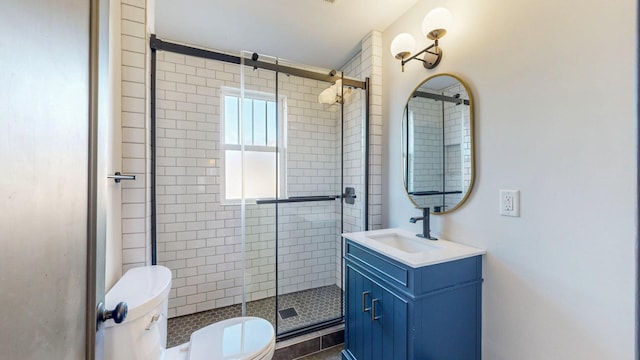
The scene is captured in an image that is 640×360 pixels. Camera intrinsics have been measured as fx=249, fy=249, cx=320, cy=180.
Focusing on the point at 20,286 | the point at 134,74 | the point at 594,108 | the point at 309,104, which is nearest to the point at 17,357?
the point at 20,286

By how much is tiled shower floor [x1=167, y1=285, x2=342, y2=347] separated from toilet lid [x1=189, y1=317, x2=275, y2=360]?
1.89 feet

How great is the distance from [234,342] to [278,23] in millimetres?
2227

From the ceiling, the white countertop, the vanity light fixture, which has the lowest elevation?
the white countertop

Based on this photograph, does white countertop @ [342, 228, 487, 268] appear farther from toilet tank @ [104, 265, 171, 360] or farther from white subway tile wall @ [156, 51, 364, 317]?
toilet tank @ [104, 265, 171, 360]

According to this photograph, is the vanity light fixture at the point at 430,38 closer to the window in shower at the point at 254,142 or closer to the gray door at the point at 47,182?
the window in shower at the point at 254,142

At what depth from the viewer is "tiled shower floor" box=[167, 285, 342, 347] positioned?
201cm

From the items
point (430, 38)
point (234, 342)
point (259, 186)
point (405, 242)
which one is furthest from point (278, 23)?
point (234, 342)

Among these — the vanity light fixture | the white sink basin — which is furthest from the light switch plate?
the vanity light fixture

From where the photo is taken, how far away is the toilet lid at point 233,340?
1217mm

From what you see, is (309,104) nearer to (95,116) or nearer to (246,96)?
(246,96)

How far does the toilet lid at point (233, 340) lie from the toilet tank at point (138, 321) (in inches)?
7.1

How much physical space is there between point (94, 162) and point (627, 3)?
1.75 meters

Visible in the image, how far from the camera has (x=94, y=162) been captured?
0.60 m

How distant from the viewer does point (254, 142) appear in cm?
215
